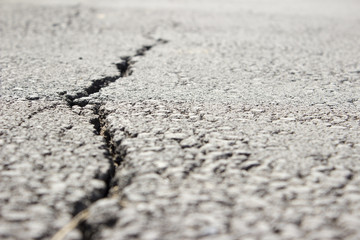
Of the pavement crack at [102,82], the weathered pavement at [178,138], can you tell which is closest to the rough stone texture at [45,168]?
the weathered pavement at [178,138]

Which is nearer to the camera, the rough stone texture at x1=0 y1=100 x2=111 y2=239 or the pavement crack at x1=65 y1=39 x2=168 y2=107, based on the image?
the rough stone texture at x1=0 y1=100 x2=111 y2=239

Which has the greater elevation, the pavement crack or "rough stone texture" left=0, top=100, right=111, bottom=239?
the pavement crack

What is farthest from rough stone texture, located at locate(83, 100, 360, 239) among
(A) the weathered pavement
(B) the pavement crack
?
(B) the pavement crack

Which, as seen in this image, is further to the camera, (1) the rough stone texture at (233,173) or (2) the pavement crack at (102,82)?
(2) the pavement crack at (102,82)

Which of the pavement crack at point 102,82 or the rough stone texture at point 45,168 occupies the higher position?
the pavement crack at point 102,82

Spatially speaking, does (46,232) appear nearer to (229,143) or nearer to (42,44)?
(229,143)

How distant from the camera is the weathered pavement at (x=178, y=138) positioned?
3.37 ft

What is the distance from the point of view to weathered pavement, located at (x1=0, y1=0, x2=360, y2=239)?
1.03m

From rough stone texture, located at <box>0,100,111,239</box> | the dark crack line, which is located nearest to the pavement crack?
the dark crack line

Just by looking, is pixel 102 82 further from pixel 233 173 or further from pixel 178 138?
pixel 233 173

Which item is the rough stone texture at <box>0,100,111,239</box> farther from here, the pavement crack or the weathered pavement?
the pavement crack

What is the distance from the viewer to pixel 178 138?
1.52 metres

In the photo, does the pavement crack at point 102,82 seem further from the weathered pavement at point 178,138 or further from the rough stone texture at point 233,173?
the rough stone texture at point 233,173

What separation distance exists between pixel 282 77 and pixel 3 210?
189cm
